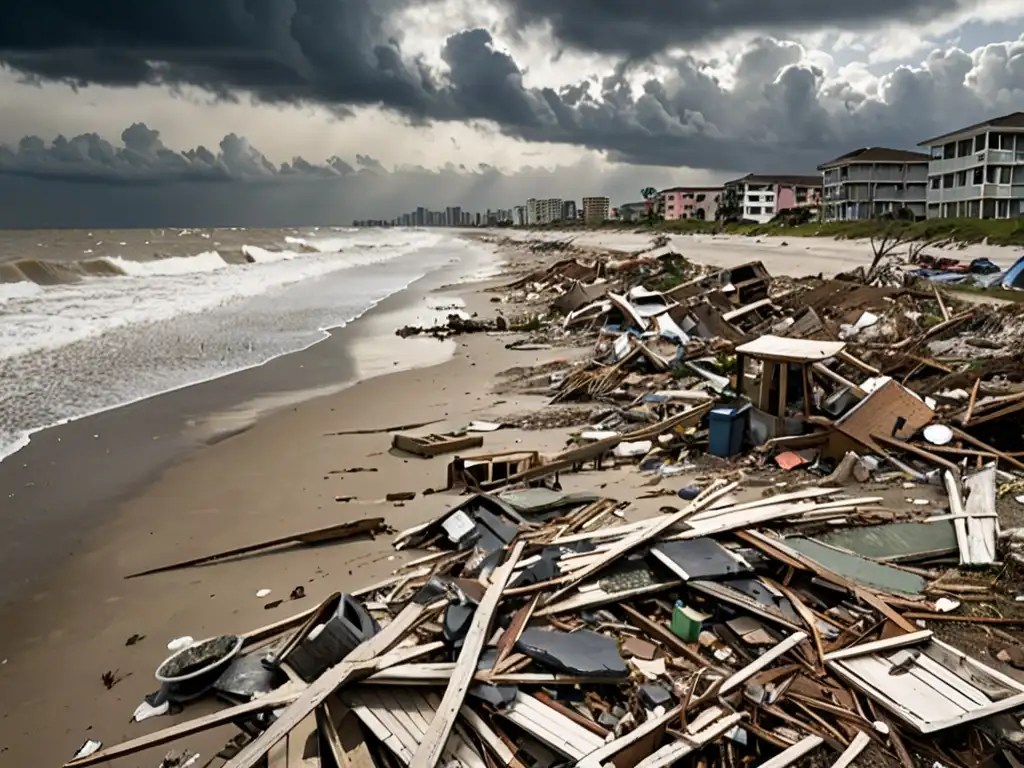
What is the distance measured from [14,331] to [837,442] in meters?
22.5

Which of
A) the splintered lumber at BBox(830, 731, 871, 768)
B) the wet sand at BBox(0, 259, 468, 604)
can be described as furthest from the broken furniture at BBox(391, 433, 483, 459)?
the splintered lumber at BBox(830, 731, 871, 768)

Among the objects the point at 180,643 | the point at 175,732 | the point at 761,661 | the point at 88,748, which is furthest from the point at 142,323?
the point at 761,661

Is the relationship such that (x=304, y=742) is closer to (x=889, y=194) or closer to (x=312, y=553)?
(x=312, y=553)

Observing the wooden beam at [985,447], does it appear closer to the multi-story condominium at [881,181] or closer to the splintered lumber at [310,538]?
the splintered lumber at [310,538]

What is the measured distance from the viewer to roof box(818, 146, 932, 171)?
70.7 metres

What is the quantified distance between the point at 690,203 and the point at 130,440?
133 meters

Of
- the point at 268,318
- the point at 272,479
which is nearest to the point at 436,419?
the point at 272,479

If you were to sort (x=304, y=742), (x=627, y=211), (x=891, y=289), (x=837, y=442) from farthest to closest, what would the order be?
(x=627, y=211) < (x=891, y=289) < (x=837, y=442) < (x=304, y=742)

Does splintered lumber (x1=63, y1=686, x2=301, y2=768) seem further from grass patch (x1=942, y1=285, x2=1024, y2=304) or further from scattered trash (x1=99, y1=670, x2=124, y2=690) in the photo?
grass patch (x1=942, y1=285, x2=1024, y2=304)

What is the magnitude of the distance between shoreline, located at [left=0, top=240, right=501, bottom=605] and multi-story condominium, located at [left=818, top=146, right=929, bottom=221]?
65.5m

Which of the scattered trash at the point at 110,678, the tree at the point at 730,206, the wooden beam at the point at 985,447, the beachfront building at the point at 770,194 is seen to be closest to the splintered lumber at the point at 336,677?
the scattered trash at the point at 110,678

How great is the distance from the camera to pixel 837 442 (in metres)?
8.40

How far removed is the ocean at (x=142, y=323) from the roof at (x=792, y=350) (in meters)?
10.5

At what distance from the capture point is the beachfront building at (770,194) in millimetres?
107750
